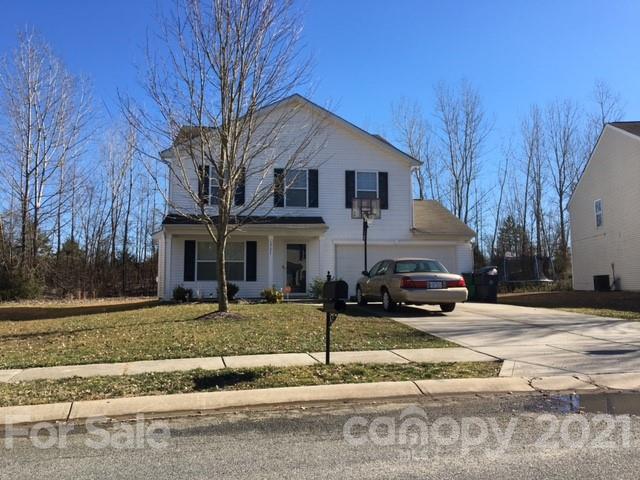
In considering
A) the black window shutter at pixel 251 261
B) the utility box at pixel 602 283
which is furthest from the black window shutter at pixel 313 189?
the utility box at pixel 602 283

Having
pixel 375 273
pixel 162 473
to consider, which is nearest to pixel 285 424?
pixel 162 473

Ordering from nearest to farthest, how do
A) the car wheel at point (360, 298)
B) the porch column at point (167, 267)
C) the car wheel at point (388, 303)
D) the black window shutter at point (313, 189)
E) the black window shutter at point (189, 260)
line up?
the car wheel at point (388, 303), the car wheel at point (360, 298), the porch column at point (167, 267), the black window shutter at point (189, 260), the black window shutter at point (313, 189)

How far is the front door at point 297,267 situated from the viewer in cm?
2183

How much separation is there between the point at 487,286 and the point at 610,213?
870cm

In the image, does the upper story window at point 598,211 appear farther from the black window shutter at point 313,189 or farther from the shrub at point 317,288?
the shrub at point 317,288

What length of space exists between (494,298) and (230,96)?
42.2 ft

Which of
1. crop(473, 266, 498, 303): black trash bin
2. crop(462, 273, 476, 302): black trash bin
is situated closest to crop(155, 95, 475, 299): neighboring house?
crop(462, 273, 476, 302): black trash bin

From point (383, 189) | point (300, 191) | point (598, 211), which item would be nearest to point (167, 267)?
Answer: point (300, 191)

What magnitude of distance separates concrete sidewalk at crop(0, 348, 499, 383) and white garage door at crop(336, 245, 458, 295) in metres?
12.9

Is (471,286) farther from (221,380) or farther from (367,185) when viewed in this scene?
(221,380)

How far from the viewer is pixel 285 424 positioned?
5.52 m

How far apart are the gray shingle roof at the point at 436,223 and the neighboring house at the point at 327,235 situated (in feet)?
0.25

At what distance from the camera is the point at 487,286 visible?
20.6 m

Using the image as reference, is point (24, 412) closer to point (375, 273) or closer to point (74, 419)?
point (74, 419)
